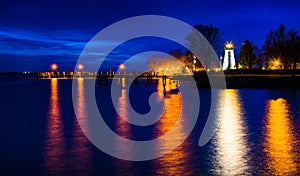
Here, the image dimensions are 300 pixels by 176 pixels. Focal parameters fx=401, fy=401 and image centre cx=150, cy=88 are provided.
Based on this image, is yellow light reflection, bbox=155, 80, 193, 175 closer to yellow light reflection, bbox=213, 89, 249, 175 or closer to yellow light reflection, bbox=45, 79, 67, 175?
yellow light reflection, bbox=213, 89, 249, 175

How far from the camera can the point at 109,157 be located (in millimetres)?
14078

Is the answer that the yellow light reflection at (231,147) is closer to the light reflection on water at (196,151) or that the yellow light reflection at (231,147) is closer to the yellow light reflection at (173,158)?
the light reflection on water at (196,151)

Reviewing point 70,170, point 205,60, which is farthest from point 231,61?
point 70,170

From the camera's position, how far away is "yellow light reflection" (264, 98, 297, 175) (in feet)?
39.8

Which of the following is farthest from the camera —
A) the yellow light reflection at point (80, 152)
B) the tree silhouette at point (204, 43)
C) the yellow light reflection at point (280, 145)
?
the tree silhouette at point (204, 43)

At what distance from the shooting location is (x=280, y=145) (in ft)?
50.6

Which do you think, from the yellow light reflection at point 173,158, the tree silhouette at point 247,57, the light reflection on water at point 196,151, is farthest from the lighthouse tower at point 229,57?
the yellow light reflection at point 173,158

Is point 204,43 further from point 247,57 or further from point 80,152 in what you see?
point 80,152

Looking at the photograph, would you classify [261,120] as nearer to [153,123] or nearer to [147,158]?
[153,123]

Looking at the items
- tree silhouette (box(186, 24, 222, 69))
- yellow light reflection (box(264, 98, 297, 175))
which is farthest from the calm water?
tree silhouette (box(186, 24, 222, 69))

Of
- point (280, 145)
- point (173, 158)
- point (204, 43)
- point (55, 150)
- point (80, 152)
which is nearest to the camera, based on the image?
point (173, 158)

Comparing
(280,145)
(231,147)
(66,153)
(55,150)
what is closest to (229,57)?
(280,145)

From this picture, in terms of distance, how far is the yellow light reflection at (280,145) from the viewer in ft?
39.8

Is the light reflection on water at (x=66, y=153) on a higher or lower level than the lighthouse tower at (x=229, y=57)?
lower
